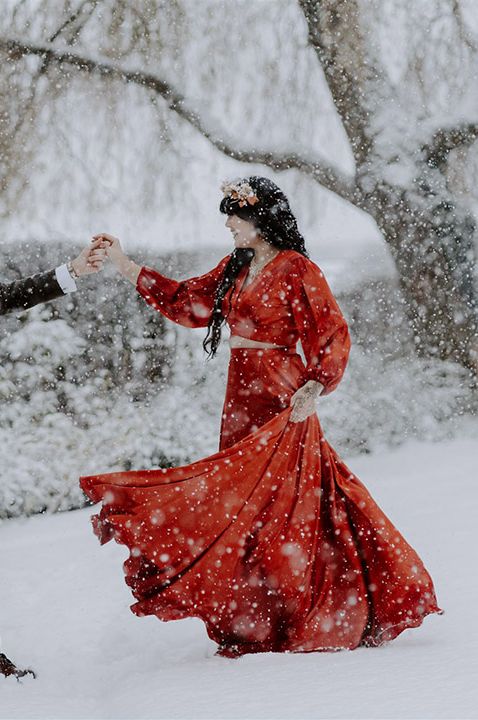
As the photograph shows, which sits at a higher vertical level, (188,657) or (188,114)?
(188,114)

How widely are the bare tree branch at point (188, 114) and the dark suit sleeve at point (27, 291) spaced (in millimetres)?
4269

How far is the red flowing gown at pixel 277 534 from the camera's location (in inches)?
119

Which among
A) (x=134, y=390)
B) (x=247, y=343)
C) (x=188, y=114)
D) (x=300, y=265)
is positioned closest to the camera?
(x=300, y=265)

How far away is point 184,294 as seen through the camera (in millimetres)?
3406

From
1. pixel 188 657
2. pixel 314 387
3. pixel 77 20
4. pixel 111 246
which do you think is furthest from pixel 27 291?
pixel 77 20

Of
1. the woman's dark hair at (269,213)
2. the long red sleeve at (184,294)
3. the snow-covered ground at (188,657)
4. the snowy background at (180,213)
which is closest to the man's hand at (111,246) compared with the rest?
the long red sleeve at (184,294)

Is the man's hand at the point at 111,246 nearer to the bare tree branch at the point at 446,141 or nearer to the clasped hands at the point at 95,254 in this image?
the clasped hands at the point at 95,254

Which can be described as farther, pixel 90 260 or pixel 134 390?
pixel 134 390

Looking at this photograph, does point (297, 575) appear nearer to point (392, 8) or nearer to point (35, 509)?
point (35, 509)

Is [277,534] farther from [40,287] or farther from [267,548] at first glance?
[40,287]

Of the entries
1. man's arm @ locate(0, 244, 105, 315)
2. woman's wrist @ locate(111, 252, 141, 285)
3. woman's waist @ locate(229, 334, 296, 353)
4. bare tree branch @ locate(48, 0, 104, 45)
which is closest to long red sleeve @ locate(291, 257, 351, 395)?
woman's waist @ locate(229, 334, 296, 353)

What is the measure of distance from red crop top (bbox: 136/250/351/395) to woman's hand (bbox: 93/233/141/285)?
0.25m

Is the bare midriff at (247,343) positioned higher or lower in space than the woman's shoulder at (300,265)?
lower

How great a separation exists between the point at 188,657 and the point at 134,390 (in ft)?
12.6
